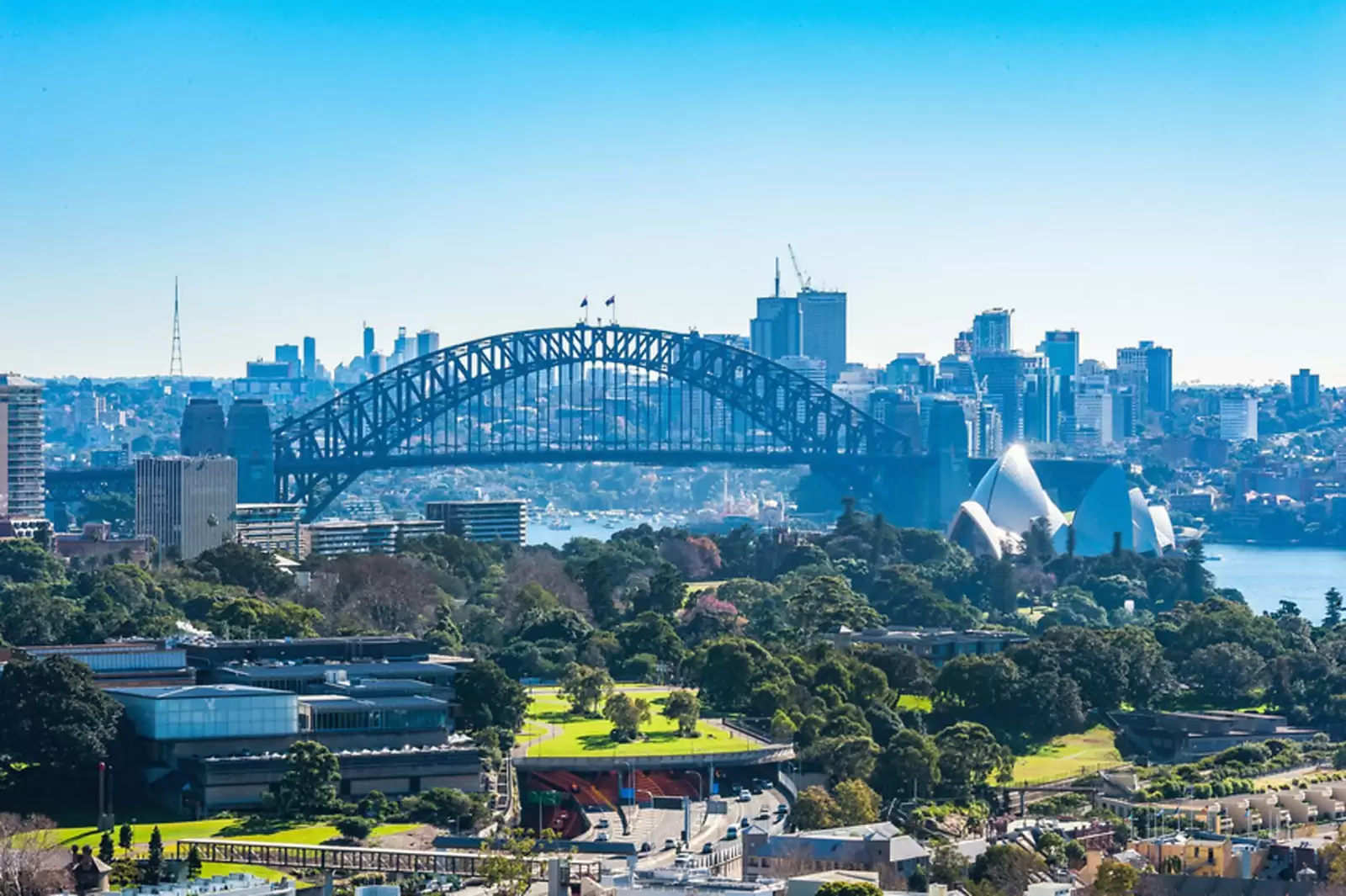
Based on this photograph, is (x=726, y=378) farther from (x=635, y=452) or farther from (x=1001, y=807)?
(x=1001, y=807)

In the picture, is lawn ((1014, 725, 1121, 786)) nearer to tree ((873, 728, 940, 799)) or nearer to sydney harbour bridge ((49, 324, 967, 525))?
tree ((873, 728, 940, 799))

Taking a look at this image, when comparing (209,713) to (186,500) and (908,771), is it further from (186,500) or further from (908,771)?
(186,500)

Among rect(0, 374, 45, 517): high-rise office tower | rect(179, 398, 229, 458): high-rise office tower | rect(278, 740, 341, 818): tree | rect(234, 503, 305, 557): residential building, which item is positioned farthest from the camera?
rect(179, 398, 229, 458): high-rise office tower

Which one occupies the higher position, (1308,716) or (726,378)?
(726,378)

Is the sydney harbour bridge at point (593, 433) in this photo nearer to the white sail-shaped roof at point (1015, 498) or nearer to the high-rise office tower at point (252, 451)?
the high-rise office tower at point (252, 451)

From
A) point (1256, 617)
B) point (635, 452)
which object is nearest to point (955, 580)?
point (1256, 617)

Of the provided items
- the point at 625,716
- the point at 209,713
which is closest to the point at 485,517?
the point at 625,716

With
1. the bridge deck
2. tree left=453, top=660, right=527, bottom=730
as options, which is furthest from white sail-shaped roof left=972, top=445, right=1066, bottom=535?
the bridge deck

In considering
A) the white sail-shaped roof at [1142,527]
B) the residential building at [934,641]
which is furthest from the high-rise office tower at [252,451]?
the residential building at [934,641]
